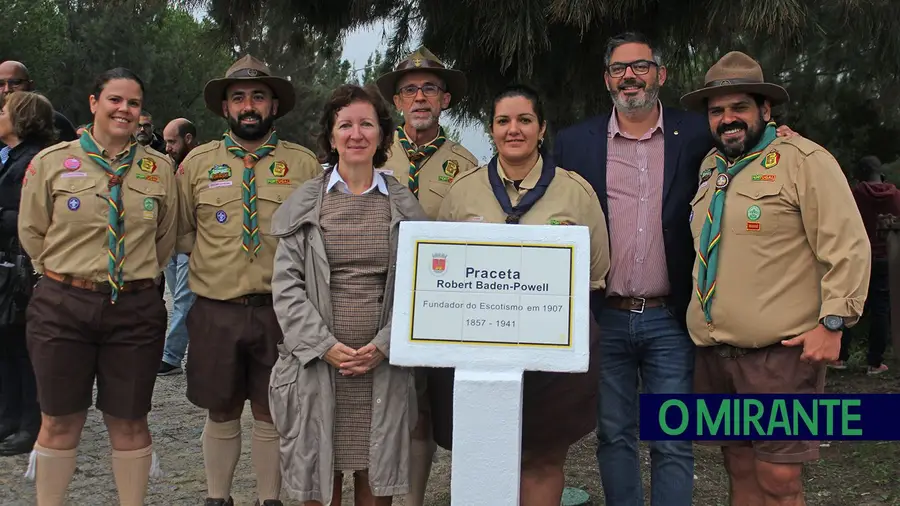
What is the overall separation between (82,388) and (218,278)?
0.71 metres

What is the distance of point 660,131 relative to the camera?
3654mm

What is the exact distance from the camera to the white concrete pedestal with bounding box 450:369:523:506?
2707mm

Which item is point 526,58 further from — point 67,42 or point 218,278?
point 67,42

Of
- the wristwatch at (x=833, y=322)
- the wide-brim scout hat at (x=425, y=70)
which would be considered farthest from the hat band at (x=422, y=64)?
the wristwatch at (x=833, y=322)

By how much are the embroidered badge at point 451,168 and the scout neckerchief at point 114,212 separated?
4.51 feet

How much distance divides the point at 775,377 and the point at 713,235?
0.56 metres

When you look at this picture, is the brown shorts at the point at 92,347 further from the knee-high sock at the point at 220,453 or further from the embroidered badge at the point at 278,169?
the embroidered badge at the point at 278,169

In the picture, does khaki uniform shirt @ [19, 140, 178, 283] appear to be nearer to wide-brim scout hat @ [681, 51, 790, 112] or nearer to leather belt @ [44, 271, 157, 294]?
leather belt @ [44, 271, 157, 294]

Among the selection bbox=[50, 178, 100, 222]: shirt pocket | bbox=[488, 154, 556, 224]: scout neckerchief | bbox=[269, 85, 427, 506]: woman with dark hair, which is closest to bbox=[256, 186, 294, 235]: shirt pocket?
bbox=[269, 85, 427, 506]: woman with dark hair

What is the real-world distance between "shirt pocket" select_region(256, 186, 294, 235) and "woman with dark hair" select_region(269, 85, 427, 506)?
52 cm

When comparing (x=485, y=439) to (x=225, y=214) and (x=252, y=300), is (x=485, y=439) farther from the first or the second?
(x=225, y=214)

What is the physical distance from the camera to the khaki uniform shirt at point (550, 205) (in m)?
3.30

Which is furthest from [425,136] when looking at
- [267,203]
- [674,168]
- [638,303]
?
[638,303]

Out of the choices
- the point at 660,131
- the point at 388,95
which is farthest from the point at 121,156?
the point at 660,131
